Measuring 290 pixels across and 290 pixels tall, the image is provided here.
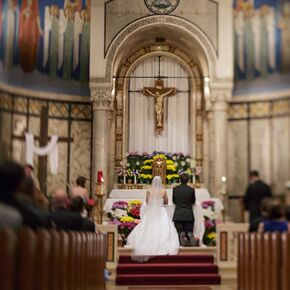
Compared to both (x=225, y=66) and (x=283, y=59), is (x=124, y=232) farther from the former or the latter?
(x=283, y=59)

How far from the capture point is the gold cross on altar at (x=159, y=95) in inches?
660

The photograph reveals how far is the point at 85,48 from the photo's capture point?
577 inches

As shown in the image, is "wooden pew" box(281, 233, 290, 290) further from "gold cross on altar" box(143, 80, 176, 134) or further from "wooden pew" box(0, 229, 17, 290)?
"gold cross on altar" box(143, 80, 176, 134)

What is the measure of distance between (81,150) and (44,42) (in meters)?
5.46

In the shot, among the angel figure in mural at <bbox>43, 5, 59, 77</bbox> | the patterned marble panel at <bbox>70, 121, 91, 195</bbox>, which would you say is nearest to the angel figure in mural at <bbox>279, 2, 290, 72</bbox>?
the angel figure in mural at <bbox>43, 5, 59, 77</bbox>

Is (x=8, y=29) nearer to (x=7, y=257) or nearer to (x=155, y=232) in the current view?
(x=7, y=257)

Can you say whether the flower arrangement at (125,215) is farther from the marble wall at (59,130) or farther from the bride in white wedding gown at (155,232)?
the marble wall at (59,130)

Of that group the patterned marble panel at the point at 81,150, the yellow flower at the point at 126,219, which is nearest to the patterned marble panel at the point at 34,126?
the yellow flower at the point at 126,219

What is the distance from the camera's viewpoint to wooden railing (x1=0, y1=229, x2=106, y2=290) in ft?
9.69

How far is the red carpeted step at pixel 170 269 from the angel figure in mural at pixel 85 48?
5.40m

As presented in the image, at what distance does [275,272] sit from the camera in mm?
5379

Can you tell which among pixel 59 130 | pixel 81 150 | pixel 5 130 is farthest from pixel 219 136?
pixel 5 130

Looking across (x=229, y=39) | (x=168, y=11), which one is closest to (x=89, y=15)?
(x=168, y=11)

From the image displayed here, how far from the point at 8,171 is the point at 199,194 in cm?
1102
